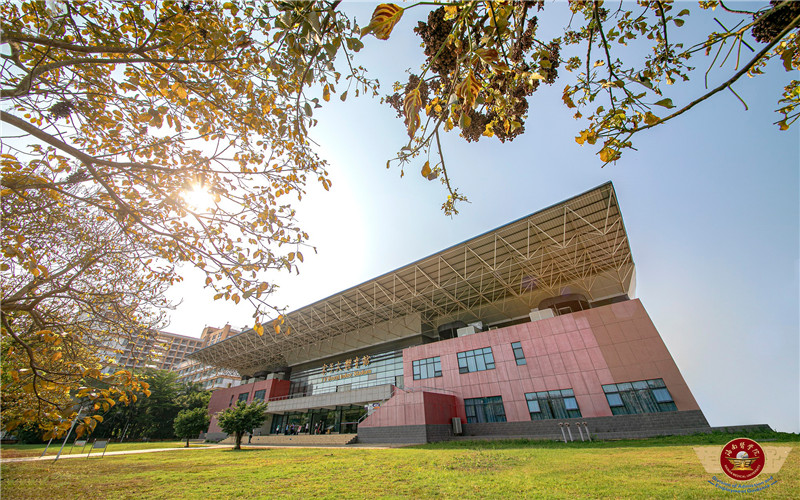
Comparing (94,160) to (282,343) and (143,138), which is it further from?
(282,343)

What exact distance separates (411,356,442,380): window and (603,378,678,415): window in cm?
1066

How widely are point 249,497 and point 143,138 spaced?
23.2ft

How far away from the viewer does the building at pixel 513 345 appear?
16219 mm

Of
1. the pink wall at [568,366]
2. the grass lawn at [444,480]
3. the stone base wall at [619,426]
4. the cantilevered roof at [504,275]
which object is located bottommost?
the grass lawn at [444,480]

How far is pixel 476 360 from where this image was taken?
2106cm

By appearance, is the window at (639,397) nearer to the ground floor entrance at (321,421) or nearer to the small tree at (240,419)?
the ground floor entrance at (321,421)

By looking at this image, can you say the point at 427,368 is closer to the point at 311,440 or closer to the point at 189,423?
the point at 311,440

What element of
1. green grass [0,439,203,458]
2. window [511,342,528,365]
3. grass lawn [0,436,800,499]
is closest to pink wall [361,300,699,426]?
window [511,342,528,365]

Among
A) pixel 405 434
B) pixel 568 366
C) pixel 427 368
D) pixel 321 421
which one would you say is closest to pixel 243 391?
pixel 321 421

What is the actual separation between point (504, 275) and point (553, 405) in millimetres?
9726

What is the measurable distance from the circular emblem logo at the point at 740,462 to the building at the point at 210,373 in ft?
179

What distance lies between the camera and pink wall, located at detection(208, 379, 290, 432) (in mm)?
Result: 34844

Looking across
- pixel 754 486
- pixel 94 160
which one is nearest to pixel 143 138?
pixel 94 160

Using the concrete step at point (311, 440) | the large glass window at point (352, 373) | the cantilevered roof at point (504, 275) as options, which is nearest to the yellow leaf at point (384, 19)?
the cantilevered roof at point (504, 275)
